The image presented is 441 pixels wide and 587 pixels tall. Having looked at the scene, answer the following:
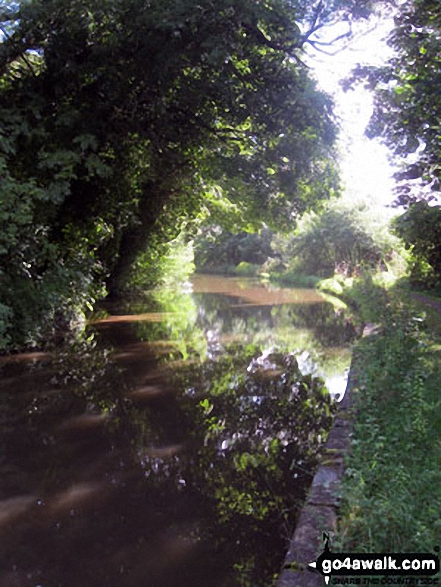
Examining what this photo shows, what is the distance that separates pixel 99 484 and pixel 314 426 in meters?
3.02

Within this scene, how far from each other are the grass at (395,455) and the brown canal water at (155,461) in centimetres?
71

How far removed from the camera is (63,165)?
9773 millimetres

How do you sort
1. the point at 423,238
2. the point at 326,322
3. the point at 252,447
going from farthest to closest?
the point at 326,322 < the point at 423,238 < the point at 252,447

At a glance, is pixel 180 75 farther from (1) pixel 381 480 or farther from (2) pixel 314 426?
(1) pixel 381 480

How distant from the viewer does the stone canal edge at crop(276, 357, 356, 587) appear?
305 centimetres

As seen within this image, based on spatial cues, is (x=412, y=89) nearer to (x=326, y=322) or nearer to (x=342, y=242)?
(x=326, y=322)

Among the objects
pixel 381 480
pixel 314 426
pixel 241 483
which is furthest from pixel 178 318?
pixel 381 480

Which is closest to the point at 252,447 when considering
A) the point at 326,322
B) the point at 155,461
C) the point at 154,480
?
the point at 155,461

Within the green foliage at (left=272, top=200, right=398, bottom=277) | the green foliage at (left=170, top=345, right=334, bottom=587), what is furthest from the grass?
the green foliage at (left=272, top=200, right=398, bottom=277)

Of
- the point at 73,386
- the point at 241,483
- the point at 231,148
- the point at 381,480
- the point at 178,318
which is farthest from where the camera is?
the point at 178,318

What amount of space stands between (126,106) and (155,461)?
25.1 ft

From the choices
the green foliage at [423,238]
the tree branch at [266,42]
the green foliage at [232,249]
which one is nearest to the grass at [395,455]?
the tree branch at [266,42]

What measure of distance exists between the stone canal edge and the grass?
0.40 feet

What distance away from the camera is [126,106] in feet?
34.1
